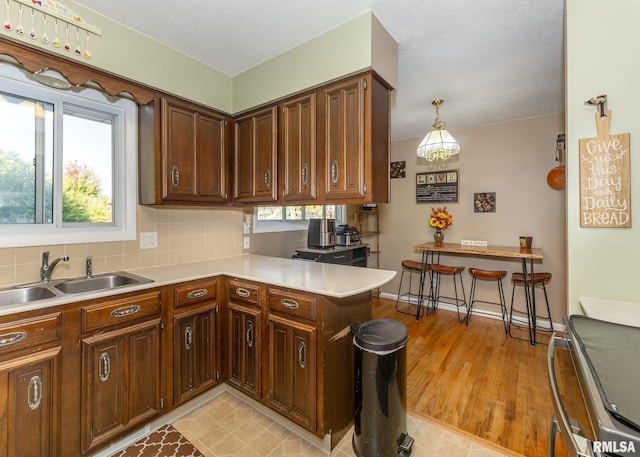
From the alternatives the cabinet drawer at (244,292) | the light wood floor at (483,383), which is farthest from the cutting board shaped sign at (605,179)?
the cabinet drawer at (244,292)

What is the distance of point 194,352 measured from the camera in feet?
6.43

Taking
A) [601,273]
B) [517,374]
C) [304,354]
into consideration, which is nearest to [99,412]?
[304,354]

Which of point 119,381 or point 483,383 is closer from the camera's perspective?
point 119,381

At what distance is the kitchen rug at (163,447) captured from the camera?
5.31 ft

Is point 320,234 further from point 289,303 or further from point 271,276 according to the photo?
point 289,303

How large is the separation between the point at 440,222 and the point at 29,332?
4015 millimetres

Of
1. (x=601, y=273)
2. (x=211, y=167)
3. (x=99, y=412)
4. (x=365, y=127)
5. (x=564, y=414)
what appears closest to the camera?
(x=564, y=414)

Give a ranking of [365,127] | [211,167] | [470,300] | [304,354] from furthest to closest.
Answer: [470,300]
[211,167]
[365,127]
[304,354]

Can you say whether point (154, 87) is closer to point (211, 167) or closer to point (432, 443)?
point (211, 167)

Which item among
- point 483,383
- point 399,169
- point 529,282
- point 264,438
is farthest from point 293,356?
point 399,169

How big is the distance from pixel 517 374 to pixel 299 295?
2178 millimetres

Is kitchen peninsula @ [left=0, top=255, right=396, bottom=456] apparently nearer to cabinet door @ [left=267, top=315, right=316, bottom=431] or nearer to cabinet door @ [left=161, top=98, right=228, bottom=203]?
cabinet door @ [left=267, top=315, right=316, bottom=431]

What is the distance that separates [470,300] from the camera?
3.88m

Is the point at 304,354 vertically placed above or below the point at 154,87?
below
